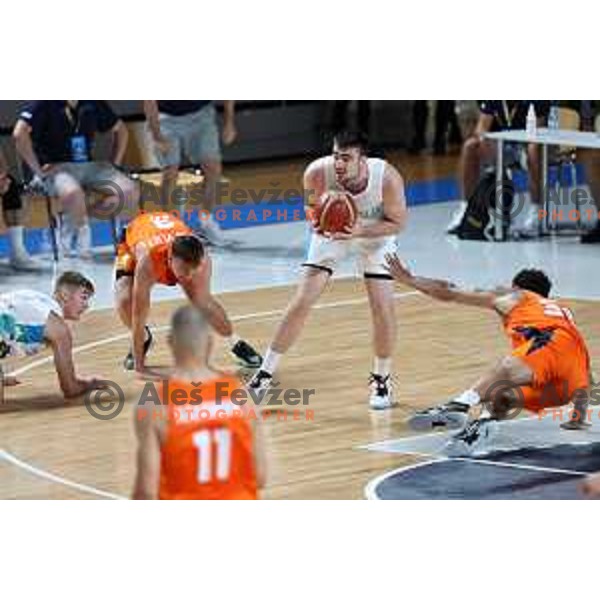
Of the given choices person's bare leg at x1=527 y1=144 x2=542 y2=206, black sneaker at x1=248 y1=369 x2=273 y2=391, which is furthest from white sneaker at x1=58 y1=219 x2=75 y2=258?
black sneaker at x1=248 y1=369 x2=273 y2=391

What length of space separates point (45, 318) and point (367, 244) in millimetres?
2001

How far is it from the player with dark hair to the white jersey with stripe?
3.24 ft

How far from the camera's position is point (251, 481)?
326 inches

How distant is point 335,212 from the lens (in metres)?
12.8

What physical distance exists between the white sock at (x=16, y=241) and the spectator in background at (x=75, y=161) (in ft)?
1.34

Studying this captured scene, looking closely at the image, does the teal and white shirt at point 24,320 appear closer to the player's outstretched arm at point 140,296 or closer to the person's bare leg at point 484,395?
the player's outstretched arm at point 140,296

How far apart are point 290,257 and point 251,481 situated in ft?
33.6

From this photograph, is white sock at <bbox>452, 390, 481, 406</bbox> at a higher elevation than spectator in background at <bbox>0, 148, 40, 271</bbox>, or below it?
below

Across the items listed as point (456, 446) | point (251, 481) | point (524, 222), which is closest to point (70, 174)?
point (524, 222)

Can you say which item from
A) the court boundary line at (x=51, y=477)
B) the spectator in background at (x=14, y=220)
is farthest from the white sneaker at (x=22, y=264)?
the court boundary line at (x=51, y=477)

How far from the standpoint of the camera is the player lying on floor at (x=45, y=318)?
1294cm

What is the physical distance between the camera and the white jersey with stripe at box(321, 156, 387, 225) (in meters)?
12.9

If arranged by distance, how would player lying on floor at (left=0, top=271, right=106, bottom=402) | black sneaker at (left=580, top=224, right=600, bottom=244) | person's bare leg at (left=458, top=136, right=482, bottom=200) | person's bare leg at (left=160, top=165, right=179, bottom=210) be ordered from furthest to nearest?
person's bare leg at (left=458, top=136, right=482, bottom=200)
black sneaker at (left=580, top=224, right=600, bottom=244)
person's bare leg at (left=160, top=165, right=179, bottom=210)
player lying on floor at (left=0, top=271, right=106, bottom=402)

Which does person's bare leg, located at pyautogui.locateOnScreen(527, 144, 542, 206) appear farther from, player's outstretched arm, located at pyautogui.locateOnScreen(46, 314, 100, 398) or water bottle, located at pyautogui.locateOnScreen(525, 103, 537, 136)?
player's outstretched arm, located at pyautogui.locateOnScreen(46, 314, 100, 398)
